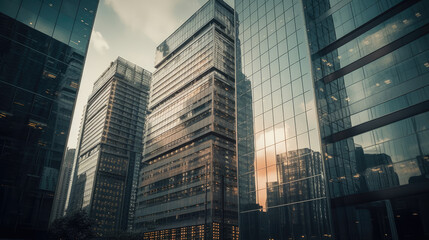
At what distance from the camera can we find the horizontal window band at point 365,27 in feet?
145

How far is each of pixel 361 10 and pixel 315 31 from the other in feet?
25.3

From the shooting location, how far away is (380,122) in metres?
42.4

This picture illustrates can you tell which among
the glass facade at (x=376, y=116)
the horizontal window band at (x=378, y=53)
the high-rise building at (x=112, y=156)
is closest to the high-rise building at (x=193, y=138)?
the glass facade at (x=376, y=116)

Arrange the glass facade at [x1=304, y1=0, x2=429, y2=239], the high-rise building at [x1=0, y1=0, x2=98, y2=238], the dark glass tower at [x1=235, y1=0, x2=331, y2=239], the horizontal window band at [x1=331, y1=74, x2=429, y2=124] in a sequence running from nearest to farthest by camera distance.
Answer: the glass facade at [x1=304, y1=0, x2=429, y2=239], the high-rise building at [x1=0, y1=0, x2=98, y2=238], the horizontal window band at [x1=331, y1=74, x2=429, y2=124], the dark glass tower at [x1=235, y1=0, x2=331, y2=239]

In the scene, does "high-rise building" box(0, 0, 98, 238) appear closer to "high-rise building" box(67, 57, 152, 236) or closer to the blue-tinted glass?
the blue-tinted glass

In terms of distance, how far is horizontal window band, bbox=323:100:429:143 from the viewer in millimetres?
38625

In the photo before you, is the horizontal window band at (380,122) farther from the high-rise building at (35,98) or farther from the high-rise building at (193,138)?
the high-rise building at (193,138)

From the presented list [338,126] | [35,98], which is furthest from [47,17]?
[338,126]

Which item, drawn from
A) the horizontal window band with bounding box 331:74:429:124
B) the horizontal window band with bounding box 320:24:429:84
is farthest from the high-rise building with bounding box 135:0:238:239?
the horizontal window band with bounding box 331:74:429:124

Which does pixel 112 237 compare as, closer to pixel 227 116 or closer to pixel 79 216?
pixel 79 216

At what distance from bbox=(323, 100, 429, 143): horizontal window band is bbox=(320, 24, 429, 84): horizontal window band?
30.5 feet

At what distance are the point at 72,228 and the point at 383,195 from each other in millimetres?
53293

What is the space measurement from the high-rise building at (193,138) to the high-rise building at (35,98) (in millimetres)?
49102

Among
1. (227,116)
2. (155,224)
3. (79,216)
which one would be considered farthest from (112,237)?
(227,116)
